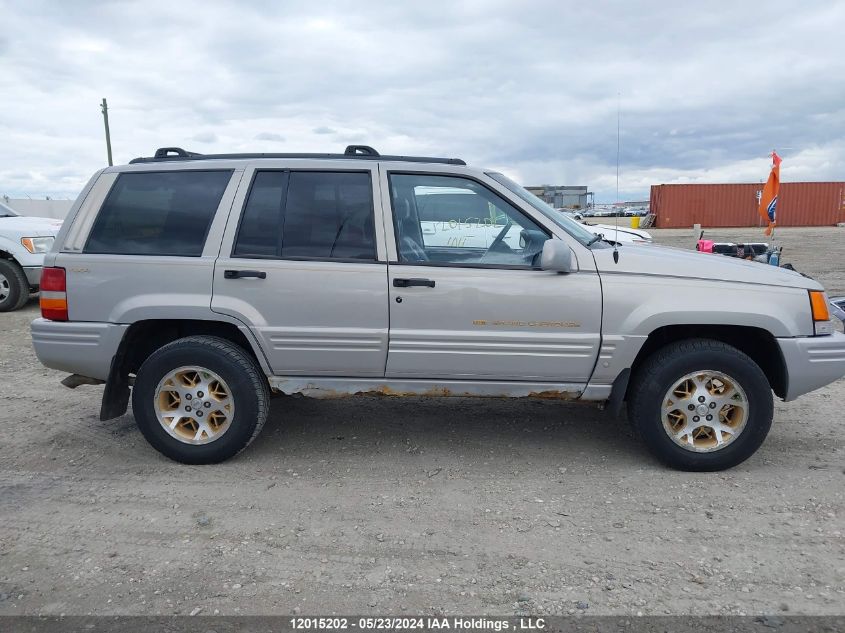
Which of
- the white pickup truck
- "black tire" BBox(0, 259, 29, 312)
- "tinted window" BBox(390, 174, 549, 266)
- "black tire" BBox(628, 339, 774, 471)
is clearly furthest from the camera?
"black tire" BBox(0, 259, 29, 312)

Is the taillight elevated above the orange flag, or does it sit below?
below

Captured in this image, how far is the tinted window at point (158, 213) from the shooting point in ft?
12.4

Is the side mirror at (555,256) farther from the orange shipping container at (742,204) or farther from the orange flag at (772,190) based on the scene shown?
the orange shipping container at (742,204)

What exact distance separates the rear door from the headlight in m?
6.65

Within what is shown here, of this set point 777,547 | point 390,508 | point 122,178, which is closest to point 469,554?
point 390,508

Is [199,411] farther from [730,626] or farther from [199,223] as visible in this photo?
[730,626]

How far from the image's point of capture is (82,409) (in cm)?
495

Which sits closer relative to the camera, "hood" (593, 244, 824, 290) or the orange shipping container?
"hood" (593, 244, 824, 290)

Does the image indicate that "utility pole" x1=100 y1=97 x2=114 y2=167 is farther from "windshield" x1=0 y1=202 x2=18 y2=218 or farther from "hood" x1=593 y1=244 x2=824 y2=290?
"hood" x1=593 y1=244 x2=824 y2=290

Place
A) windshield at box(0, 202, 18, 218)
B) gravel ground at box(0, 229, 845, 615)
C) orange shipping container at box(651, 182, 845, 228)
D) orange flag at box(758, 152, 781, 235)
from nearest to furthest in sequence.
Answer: gravel ground at box(0, 229, 845, 615) → windshield at box(0, 202, 18, 218) → orange flag at box(758, 152, 781, 235) → orange shipping container at box(651, 182, 845, 228)

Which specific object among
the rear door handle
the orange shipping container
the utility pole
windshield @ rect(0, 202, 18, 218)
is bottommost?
the rear door handle

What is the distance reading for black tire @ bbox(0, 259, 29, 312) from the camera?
9.00 meters

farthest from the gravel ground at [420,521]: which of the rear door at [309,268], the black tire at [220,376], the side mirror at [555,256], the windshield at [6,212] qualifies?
the windshield at [6,212]

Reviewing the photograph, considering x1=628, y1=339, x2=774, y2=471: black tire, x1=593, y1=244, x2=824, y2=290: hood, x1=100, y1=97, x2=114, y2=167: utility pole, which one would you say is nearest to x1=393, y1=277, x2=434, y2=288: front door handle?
x1=593, y1=244, x2=824, y2=290: hood
